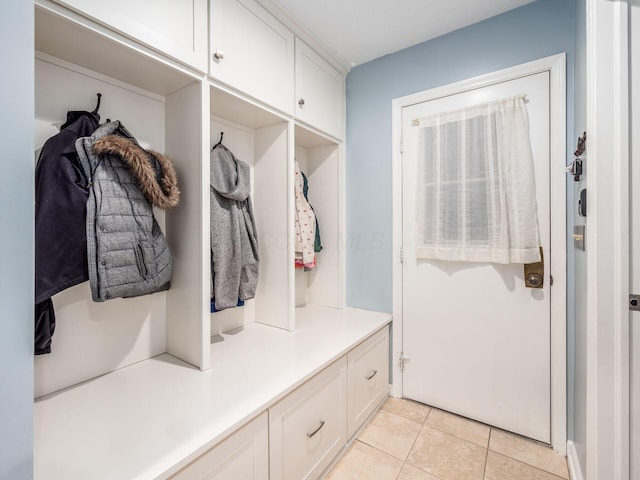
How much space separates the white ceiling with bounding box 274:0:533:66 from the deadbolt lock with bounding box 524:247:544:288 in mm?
1433

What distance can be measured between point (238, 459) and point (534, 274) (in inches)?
65.8

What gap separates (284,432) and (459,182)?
1.62 meters

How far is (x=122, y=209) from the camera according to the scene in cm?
117

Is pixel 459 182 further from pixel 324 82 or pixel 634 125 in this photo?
pixel 324 82

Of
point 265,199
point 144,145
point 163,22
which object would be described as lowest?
point 265,199

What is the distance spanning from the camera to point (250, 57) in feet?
4.92

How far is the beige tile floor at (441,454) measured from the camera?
1471 mm

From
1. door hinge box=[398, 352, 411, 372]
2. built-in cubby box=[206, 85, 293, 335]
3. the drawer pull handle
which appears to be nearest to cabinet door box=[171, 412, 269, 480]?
the drawer pull handle

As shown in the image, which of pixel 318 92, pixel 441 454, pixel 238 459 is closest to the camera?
pixel 238 459

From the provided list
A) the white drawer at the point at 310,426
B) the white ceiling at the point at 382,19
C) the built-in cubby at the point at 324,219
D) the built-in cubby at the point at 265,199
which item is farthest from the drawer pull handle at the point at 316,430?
the white ceiling at the point at 382,19

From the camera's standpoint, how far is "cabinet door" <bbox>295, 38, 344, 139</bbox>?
1847 mm

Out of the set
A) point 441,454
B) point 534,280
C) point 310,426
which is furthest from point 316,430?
point 534,280

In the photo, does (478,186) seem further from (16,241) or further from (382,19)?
(16,241)

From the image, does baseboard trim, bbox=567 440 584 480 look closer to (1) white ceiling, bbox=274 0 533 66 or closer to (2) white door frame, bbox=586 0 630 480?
(2) white door frame, bbox=586 0 630 480
